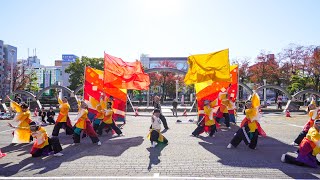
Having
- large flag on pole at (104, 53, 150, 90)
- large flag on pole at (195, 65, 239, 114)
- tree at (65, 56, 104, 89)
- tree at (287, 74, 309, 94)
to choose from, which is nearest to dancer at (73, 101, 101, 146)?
large flag on pole at (104, 53, 150, 90)

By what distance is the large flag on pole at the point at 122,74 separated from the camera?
14.6m

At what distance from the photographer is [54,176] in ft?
21.1

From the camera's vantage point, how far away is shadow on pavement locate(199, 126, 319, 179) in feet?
22.9

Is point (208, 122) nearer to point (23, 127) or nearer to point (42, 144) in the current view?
point (42, 144)

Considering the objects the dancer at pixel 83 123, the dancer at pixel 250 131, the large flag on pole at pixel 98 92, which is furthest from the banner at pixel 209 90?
the dancer at pixel 83 123

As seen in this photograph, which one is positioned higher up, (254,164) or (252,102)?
(252,102)

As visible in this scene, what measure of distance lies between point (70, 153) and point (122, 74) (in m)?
7.03

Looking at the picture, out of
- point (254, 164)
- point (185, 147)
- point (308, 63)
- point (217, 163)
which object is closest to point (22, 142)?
point (185, 147)

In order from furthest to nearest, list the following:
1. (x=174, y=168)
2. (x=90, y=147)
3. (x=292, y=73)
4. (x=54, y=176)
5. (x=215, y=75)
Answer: (x=292, y=73) < (x=215, y=75) < (x=90, y=147) < (x=174, y=168) < (x=54, y=176)

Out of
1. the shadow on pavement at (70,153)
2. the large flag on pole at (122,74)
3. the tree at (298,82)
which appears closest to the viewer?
the shadow on pavement at (70,153)

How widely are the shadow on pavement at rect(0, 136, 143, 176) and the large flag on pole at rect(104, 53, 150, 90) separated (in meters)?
3.88

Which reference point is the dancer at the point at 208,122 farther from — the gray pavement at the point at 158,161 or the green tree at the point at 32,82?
Result: the green tree at the point at 32,82

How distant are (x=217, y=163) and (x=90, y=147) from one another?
450 centimetres

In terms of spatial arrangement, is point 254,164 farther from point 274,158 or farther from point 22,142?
point 22,142
